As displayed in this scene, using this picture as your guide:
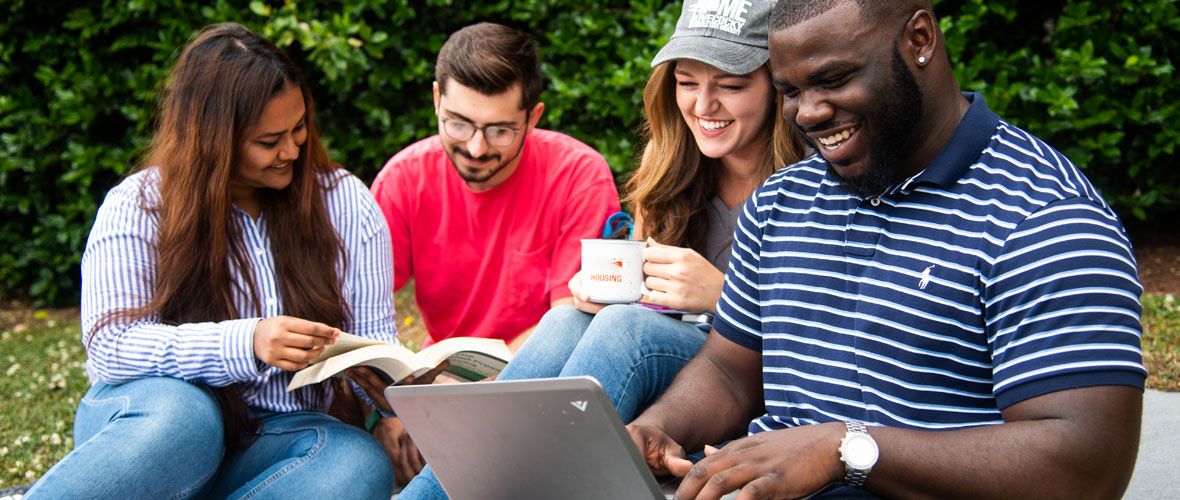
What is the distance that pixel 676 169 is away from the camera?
2.86 metres

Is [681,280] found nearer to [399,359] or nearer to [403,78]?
[399,359]

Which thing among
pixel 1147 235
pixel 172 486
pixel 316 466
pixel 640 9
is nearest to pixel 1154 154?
pixel 1147 235

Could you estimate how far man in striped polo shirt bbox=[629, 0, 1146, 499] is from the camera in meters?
1.52

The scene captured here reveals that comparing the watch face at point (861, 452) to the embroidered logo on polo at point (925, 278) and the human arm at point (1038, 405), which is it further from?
the embroidered logo on polo at point (925, 278)

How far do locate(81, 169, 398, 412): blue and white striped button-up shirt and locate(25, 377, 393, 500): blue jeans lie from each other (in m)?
0.06

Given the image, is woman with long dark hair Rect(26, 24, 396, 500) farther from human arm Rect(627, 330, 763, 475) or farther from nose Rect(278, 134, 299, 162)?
human arm Rect(627, 330, 763, 475)

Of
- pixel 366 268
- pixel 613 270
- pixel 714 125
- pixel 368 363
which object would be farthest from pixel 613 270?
pixel 366 268

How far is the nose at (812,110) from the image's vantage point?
6.04ft

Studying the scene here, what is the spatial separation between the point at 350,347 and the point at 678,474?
42.6 inches

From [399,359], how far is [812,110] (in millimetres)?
1245

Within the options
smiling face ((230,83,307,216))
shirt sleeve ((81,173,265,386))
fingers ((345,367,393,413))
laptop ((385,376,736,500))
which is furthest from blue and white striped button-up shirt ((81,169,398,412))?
laptop ((385,376,736,500))

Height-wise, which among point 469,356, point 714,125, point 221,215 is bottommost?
point 469,356

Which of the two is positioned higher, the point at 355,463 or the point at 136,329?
the point at 136,329

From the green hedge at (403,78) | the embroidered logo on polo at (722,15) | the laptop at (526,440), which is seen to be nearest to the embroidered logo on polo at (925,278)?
the laptop at (526,440)
